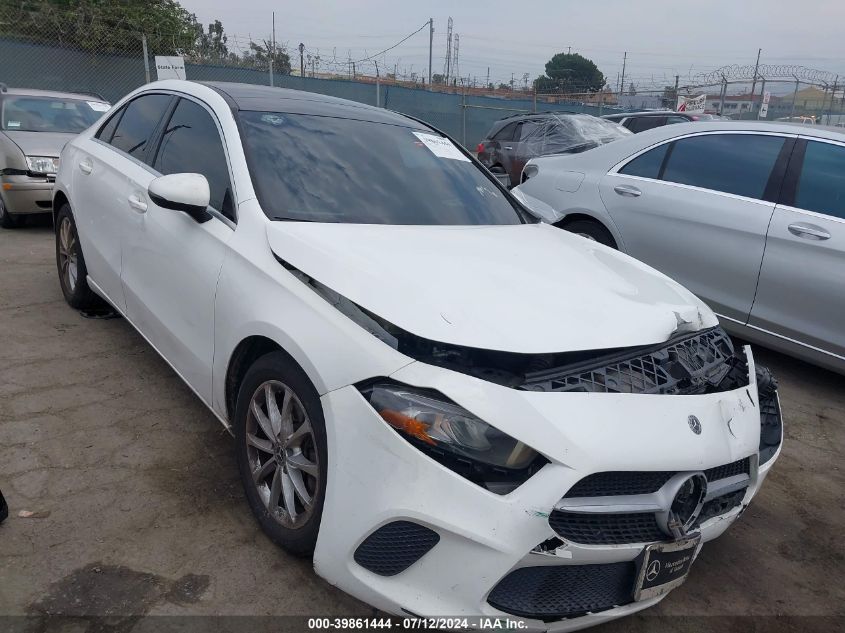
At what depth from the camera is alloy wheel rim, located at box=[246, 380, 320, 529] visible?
2193 millimetres

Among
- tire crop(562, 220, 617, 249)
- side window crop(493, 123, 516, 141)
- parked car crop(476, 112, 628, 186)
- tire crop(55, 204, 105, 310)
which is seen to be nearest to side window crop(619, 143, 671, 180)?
tire crop(562, 220, 617, 249)

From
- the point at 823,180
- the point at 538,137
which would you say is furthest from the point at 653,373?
the point at 538,137

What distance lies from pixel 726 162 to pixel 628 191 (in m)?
0.69

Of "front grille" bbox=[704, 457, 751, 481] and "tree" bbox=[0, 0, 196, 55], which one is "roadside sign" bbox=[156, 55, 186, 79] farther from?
"front grille" bbox=[704, 457, 751, 481]

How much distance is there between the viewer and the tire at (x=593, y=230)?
5.23 meters

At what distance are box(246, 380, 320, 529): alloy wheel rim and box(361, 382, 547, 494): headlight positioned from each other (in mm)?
403

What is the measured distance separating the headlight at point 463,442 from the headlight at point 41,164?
20.6ft

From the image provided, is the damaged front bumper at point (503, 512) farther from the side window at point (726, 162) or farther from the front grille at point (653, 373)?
the side window at point (726, 162)

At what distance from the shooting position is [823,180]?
4.23 metres

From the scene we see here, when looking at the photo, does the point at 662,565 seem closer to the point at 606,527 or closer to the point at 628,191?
the point at 606,527

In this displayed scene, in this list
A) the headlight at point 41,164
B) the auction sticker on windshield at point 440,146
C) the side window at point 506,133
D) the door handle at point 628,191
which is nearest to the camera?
the auction sticker on windshield at point 440,146

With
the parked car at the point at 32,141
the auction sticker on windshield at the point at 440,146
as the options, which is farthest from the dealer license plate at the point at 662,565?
the parked car at the point at 32,141

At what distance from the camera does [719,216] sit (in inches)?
179

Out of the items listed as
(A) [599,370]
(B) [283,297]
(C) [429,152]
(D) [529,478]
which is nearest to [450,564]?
(D) [529,478]
